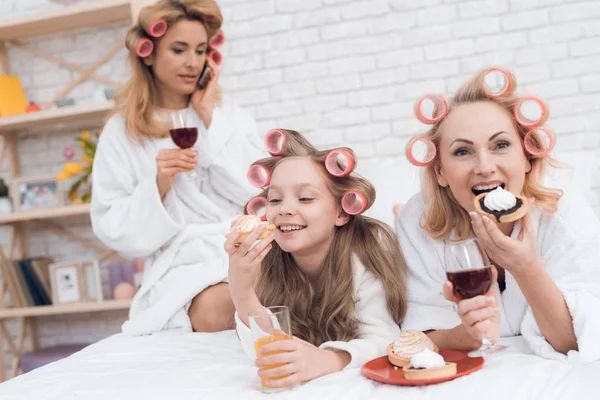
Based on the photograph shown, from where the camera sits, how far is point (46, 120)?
13.1 feet

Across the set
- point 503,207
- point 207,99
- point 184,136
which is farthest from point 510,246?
point 207,99

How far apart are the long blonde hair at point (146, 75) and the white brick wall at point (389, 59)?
0.94 metres

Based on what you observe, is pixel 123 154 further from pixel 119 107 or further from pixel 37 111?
pixel 37 111

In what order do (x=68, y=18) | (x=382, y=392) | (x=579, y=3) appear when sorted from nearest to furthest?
(x=382, y=392) → (x=579, y=3) → (x=68, y=18)

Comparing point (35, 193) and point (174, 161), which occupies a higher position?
point (174, 161)

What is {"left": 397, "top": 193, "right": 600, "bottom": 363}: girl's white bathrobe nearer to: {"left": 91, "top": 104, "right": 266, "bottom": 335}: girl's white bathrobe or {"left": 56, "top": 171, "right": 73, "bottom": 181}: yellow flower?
{"left": 91, "top": 104, "right": 266, "bottom": 335}: girl's white bathrobe

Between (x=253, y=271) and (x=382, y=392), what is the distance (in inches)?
18.4

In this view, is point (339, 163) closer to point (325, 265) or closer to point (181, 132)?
point (325, 265)

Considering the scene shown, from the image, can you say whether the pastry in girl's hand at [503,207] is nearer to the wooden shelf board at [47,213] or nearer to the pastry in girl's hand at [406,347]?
the pastry in girl's hand at [406,347]

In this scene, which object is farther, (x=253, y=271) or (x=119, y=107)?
(x=119, y=107)

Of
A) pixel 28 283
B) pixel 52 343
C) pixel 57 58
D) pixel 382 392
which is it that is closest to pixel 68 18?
pixel 57 58

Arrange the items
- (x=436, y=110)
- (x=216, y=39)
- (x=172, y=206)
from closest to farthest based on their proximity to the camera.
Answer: (x=436, y=110)
(x=172, y=206)
(x=216, y=39)

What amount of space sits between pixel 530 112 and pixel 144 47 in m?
1.67

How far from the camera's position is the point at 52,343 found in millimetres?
4289
